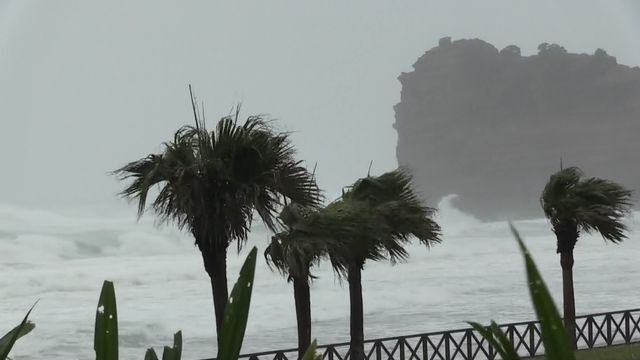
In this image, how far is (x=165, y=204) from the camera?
12.0 meters

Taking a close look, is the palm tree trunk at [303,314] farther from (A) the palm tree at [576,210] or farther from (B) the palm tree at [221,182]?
(A) the palm tree at [576,210]

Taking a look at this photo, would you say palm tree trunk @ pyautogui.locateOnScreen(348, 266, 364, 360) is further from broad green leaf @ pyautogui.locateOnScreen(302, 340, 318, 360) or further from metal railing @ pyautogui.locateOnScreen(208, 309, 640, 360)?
broad green leaf @ pyautogui.locateOnScreen(302, 340, 318, 360)

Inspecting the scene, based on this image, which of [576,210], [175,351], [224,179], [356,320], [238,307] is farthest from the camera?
[576,210]

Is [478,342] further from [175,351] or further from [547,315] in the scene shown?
[547,315]

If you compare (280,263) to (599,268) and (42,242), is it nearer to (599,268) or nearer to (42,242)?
(599,268)

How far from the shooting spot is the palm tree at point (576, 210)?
2053 cm

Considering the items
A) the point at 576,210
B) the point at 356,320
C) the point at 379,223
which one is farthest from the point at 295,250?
the point at 576,210

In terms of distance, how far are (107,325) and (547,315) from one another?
74 centimetres

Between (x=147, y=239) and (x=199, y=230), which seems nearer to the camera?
(x=199, y=230)

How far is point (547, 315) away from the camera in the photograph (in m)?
1.25

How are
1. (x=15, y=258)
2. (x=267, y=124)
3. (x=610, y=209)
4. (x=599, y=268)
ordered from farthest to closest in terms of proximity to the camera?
(x=15, y=258)
(x=599, y=268)
(x=610, y=209)
(x=267, y=124)

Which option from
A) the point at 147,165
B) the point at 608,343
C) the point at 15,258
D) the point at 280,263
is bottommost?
the point at 608,343

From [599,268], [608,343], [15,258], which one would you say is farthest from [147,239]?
[608,343]

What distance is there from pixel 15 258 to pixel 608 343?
101238 mm
